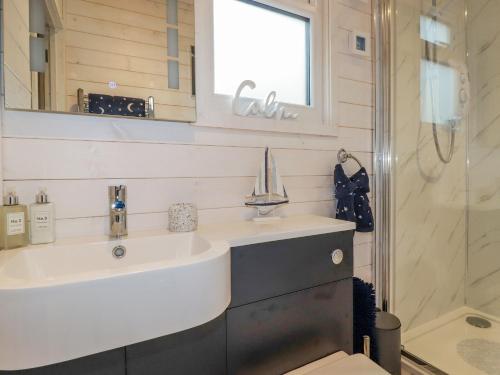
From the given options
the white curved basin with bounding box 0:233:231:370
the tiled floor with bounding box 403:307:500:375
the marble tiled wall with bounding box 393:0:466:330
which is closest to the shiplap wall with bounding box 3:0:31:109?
the white curved basin with bounding box 0:233:231:370

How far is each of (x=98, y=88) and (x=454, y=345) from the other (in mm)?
2095

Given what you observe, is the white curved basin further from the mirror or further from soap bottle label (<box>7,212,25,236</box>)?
the mirror

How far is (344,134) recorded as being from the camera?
58.7 inches

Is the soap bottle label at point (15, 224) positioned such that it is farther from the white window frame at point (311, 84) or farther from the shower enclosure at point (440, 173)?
the shower enclosure at point (440, 173)

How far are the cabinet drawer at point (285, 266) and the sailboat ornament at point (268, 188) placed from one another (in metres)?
0.24

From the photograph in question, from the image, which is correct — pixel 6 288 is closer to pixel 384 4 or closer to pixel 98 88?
pixel 98 88

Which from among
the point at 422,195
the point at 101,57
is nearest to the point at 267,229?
the point at 101,57

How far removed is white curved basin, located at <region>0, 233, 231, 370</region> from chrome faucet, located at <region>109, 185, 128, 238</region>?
0.63 ft

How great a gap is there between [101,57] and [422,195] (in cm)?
176

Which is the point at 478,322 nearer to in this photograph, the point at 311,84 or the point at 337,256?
the point at 337,256

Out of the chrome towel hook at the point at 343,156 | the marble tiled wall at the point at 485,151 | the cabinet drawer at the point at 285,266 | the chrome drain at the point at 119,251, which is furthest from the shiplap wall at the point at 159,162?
the marble tiled wall at the point at 485,151

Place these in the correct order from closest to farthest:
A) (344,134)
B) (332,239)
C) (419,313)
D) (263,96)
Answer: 1. (332,239)
2. (263,96)
3. (344,134)
4. (419,313)

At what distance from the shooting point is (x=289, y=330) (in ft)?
3.22

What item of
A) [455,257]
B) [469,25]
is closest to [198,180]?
[455,257]
